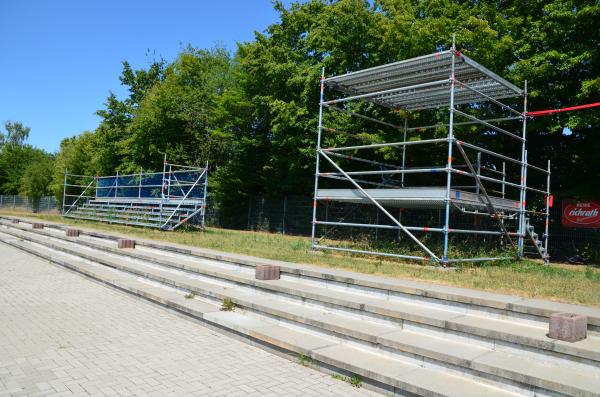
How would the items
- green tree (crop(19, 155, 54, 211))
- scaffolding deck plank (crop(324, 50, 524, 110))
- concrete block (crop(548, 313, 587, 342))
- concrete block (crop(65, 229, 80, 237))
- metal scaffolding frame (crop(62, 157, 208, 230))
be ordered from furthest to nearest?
green tree (crop(19, 155, 54, 211))
metal scaffolding frame (crop(62, 157, 208, 230))
concrete block (crop(65, 229, 80, 237))
scaffolding deck plank (crop(324, 50, 524, 110))
concrete block (crop(548, 313, 587, 342))

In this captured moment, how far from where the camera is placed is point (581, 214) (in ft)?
49.9

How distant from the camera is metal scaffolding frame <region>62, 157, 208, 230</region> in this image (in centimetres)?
1945

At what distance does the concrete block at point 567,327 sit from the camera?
14.6 feet

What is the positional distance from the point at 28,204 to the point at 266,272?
5718 cm

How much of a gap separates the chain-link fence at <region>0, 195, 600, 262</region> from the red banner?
0.22 metres

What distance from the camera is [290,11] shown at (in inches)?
1062

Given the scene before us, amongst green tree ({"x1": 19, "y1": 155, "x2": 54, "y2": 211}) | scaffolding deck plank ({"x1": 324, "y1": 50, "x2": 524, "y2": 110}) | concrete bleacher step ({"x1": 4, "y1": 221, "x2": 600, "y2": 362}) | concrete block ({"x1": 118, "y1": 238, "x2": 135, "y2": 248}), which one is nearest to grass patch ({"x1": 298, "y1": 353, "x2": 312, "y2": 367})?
concrete bleacher step ({"x1": 4, "y1": 221, "x2": 600, "y2": 362})

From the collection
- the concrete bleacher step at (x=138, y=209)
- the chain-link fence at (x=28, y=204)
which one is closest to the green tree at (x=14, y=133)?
the chain-link fence at (x=28, y=204)

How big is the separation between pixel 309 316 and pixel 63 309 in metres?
4.60

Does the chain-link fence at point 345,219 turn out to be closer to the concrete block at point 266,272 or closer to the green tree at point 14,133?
the concrete block at point 266,272

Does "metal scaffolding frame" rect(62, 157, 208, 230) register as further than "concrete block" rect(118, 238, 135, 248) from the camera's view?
Yes

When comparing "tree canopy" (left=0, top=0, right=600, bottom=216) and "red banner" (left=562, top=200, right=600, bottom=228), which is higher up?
"tree canopy" (left=0, top=0, right=600, bottom=216)

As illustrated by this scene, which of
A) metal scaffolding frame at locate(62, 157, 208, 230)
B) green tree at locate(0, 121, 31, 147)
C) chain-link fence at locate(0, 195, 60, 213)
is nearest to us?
metal scaffolding frame at locate(62, 157, 208, 230)

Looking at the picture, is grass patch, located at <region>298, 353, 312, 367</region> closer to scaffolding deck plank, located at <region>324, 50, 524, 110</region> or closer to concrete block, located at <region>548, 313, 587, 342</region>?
concrete block, located at <region>548, 313, 587, 342</region>
